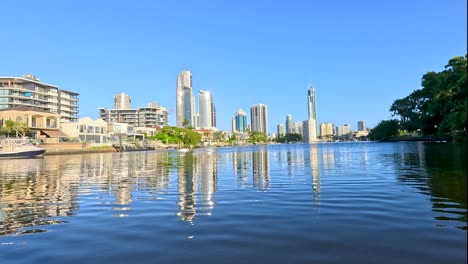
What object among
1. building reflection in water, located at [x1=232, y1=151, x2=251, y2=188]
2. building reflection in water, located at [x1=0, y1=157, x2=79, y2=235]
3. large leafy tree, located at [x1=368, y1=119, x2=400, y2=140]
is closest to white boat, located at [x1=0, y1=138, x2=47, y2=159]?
building reflection in water, located at [x1=232, y1=151, x2=251, y2=188]

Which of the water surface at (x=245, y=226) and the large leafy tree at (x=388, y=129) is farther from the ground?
the large leafy tree at (x=388, y=129)

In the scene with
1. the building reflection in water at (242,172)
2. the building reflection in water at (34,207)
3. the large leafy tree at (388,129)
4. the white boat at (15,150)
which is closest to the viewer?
the building reflection in water at (34,207)

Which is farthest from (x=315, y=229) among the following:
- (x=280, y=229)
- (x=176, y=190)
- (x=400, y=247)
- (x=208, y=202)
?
(x=176, y=190)

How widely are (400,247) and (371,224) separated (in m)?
1.89

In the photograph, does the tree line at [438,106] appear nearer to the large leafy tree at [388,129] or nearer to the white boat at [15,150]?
the large leafy tree at [388,129]

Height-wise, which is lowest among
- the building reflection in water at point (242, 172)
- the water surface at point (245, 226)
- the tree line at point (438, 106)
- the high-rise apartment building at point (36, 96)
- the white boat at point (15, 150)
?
the water surface at point (245, 226)

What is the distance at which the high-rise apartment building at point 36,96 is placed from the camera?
114375 mm

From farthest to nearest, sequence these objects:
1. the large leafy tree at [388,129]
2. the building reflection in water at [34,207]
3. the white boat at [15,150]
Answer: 1. the large leafy tree at [388,129]
2. the white boat at [15,150]
3. the building reflection in water at [34,207]

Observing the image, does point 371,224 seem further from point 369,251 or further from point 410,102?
point 410,102

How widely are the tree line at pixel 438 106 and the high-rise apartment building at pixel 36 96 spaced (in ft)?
367

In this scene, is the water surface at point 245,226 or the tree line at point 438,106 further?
the tree line at point 438,106

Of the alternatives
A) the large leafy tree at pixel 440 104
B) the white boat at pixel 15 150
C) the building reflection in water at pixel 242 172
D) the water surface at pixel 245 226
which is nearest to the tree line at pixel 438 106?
the large leafy tree at pixel 440 104

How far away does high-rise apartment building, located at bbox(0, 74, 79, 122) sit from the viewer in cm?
11438

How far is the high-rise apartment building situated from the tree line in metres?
112
